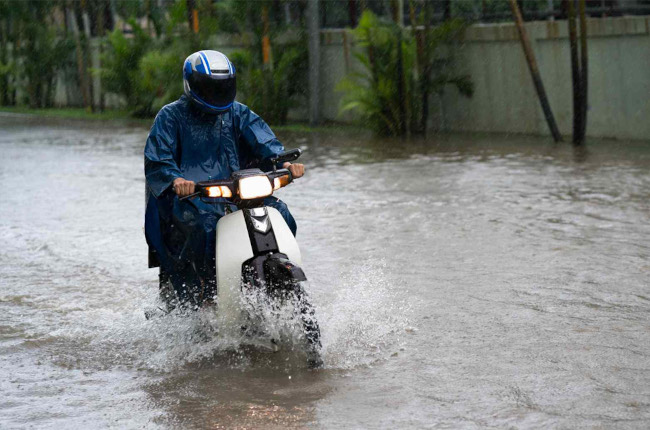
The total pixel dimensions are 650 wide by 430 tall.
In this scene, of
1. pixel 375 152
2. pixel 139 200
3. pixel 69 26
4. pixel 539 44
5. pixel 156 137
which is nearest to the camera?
pixel 156 137

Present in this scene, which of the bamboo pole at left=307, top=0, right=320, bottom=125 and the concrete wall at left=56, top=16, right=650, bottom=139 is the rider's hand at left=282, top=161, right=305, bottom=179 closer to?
the concrete wall at left=56, top=16, right=650, bottom=139

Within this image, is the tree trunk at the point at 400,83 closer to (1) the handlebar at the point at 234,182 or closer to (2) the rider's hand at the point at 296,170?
(2) the rider's hand at the point at 296,170

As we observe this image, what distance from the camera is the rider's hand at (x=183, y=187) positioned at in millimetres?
5602

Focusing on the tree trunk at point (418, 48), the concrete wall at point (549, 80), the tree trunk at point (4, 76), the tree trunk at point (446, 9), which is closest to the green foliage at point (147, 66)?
the concrete wall at point (549, 80)

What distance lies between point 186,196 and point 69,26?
32.5 m

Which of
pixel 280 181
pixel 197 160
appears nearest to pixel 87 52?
pixel 197 160

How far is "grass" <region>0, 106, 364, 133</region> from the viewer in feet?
72.5

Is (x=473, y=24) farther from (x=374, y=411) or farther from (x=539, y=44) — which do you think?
(x=374, y=411)

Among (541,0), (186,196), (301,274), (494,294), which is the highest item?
(541,0)

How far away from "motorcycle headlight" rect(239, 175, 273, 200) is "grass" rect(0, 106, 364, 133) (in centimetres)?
1571

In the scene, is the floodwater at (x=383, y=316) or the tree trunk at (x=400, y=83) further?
the tree trunk at (x=400, y=83)

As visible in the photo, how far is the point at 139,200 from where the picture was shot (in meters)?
12.6

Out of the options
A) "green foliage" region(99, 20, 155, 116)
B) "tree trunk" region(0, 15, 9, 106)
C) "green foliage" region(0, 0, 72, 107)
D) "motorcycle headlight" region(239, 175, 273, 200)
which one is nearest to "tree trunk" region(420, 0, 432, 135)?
"green foliage" region(99, 20, 155, 116)

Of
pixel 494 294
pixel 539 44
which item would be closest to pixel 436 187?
pixel 494 294
